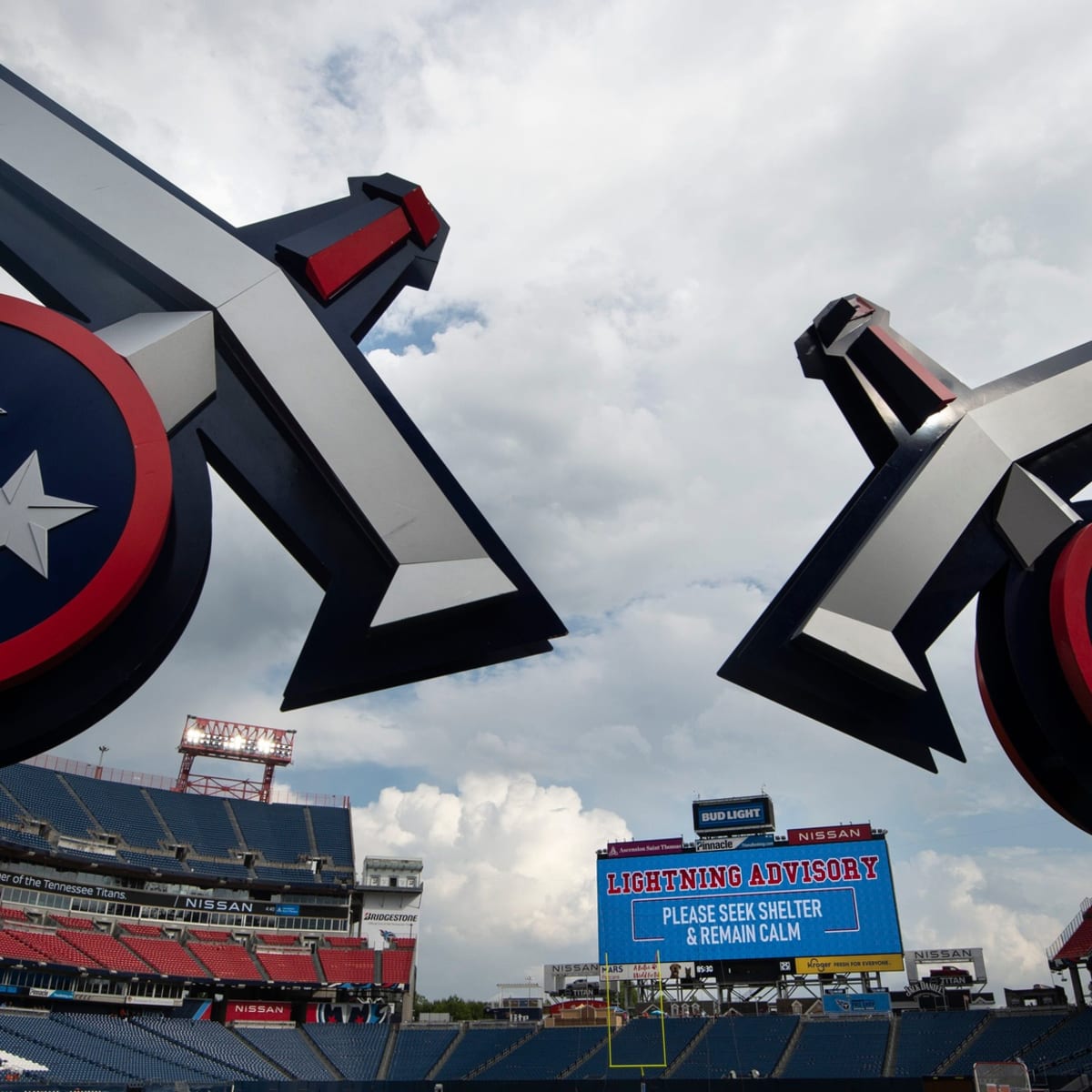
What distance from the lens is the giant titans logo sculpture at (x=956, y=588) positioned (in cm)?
854

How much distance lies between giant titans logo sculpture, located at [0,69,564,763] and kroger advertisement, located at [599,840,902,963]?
27023 millimetres

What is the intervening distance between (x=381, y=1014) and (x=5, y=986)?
14.8 metres

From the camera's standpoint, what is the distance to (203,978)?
115 feet

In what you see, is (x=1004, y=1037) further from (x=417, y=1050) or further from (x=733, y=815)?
(x=417, y=1050)

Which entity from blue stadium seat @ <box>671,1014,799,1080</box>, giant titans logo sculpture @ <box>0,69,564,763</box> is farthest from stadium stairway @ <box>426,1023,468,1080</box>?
giant titans logo sculpture @ <box>0,69,564,763</box>

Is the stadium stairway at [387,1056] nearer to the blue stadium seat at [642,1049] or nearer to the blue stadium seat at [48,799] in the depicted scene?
the blue stadium seat at [642,1049]

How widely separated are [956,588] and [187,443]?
7.31 m

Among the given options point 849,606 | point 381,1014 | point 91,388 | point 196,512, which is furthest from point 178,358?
point 381,1014

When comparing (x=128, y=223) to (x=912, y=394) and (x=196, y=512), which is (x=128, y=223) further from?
(x=912, y=394)

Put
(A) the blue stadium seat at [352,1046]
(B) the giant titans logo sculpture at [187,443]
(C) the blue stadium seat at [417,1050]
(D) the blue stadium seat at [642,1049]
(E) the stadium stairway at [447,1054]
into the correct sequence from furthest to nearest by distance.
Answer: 1. (A) the blue stadium seat at [352,1046]
2. (C) the blue stadium seat at [417,1050]
3. (E) the stadium stairway at [447,1054]
4. (D) the blue stadium seat at [642,1049]
5. (B) the giant titans logo sculpture at [187,443]

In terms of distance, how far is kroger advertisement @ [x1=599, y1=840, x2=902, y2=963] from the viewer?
A: 30328mm

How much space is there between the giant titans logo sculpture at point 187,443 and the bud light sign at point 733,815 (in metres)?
28.2

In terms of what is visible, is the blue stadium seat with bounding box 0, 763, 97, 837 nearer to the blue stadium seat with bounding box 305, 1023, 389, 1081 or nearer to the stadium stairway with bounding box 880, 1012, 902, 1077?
the blue stadium seat with bounding box 305, 1023, 389, 1081

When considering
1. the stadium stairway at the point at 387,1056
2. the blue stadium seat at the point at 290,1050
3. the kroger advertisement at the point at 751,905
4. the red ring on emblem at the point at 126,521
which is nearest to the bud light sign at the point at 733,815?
the kroger advertisement at the point at 751,905
